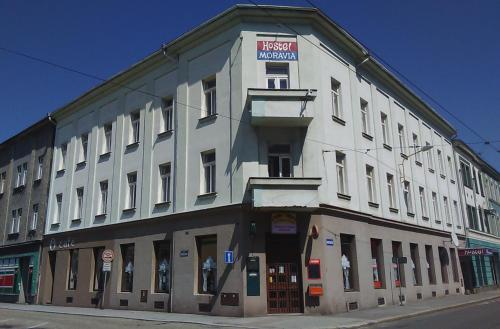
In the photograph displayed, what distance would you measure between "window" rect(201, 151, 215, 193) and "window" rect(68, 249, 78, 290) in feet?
35.4

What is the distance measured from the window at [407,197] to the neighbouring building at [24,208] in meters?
22.2

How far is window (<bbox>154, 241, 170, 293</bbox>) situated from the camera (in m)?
20.1

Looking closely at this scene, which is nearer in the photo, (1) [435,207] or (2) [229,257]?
(2) [229,257]

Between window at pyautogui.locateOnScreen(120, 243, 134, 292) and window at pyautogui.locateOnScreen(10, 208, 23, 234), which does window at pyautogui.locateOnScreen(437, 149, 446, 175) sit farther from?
window at pyautogui.locateOnScreen(10, 208, 23, 234)

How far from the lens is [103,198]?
82.8ft

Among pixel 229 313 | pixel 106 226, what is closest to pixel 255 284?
pixel 229 313

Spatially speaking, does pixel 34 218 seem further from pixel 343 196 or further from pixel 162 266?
pixel 343 196

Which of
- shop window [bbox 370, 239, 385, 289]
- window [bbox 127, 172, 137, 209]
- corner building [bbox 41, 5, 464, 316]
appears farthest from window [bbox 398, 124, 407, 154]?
window [bbox 127, 172, 137, 209]

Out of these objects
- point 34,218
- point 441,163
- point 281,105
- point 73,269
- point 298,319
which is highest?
point 441,163

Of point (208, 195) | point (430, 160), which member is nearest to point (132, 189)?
point (208, 195)

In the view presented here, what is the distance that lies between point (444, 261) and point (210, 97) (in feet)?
63.2

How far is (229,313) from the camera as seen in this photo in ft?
55.0

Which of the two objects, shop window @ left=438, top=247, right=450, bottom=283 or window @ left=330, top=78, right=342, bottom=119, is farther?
shop window @ left=438, top=247, right=450, bottom=283

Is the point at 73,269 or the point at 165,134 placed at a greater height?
the point at 165,134
